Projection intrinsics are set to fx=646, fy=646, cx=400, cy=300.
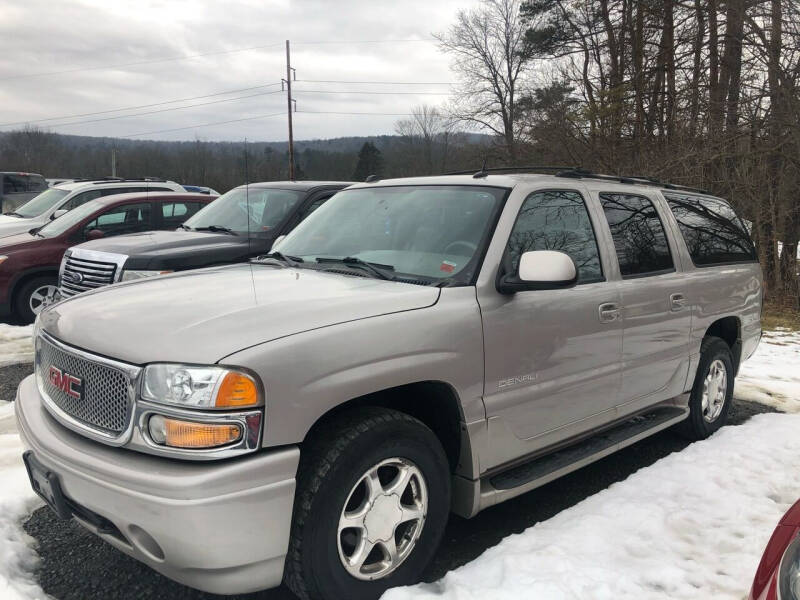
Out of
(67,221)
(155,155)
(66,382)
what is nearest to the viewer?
(66,382)

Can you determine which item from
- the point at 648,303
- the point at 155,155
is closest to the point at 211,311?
the point at 648,303

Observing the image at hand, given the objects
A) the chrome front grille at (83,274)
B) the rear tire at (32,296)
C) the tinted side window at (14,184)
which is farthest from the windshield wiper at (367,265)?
the tinted side window at (14,184)

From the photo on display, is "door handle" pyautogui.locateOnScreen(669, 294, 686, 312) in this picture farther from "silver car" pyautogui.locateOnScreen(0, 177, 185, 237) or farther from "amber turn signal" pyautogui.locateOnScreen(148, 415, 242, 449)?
"silver car" pyautogui.locateOnScreen(0, 177, 185, 237)

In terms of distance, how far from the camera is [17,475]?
3.81 m

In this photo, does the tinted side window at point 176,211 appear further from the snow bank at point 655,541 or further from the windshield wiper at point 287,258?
the snow bank at point 655,541

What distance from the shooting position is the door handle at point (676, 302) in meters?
4.15

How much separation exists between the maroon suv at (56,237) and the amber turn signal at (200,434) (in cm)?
710

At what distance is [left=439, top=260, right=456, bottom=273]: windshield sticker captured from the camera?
312 centimetres

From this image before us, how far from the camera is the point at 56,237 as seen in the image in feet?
27.8

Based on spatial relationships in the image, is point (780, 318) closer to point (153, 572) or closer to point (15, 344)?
point (153, 572)

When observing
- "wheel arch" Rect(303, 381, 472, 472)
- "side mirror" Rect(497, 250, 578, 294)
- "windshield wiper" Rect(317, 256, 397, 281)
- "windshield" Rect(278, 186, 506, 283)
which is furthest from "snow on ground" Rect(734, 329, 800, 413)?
"windshield wiper" Rect(317, 256, 397, 281)

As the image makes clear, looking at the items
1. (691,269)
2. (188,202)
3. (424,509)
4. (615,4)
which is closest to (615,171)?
(615,4)

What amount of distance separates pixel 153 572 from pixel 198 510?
119 cm

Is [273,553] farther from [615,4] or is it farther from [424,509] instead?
[615,4]
